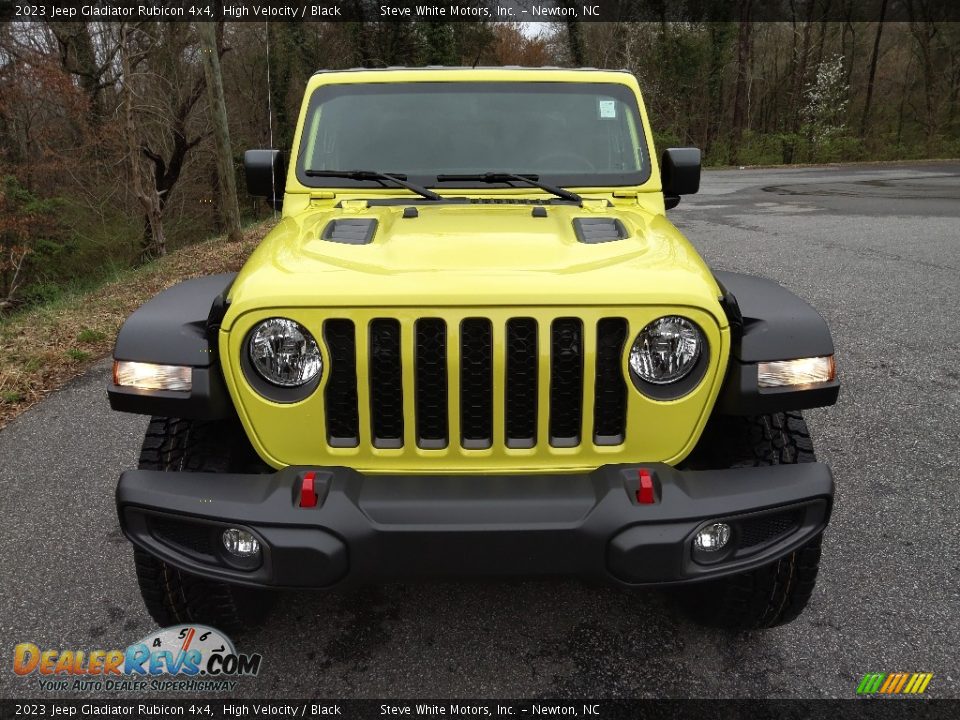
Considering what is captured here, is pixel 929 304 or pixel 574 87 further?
pixel 929 304

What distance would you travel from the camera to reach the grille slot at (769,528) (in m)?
1.94

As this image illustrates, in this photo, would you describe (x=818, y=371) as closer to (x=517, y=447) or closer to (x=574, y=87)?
(x=517, y=447)

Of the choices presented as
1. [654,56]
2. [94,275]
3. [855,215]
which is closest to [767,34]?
[654,56]


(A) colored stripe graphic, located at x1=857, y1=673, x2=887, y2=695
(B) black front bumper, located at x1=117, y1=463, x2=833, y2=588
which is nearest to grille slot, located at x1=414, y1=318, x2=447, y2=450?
(B) black front bumper, located at x1=117, y1=463, x2=833, y2=588

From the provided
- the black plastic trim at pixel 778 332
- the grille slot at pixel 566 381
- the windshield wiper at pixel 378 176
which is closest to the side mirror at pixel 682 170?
the windshield wiper at pixel 378 176

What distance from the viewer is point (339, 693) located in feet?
7.23

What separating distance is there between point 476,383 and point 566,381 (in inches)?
9.6

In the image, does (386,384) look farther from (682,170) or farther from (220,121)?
(220,121)

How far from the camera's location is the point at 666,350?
6.45 ft

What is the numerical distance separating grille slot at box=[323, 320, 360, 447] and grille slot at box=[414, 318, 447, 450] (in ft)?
0.56

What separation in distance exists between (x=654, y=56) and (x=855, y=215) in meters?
24.3

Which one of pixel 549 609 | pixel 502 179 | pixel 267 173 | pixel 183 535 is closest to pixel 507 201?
pixel 502 179

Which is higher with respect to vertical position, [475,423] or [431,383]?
[431,383]

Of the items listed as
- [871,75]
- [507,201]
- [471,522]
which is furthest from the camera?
[871,75]
